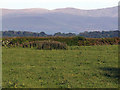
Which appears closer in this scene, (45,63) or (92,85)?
(92,85)

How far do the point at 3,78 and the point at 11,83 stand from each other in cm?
154

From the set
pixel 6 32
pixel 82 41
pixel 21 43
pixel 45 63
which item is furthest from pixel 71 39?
pixel 6 32

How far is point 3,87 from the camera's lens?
10539mm

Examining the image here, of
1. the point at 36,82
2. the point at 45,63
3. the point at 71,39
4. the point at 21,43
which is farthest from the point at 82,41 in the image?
the point at 36,82

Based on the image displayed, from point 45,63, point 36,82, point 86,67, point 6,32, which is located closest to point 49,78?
point 36,82

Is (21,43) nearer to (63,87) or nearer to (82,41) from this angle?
(82,41)

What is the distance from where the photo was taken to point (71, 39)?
3703cm

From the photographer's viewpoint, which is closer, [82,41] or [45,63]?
[45,63]

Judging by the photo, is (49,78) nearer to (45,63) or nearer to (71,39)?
(45,63)

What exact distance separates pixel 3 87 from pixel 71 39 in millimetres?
26876

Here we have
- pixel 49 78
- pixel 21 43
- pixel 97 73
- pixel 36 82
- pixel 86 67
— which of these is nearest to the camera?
pixel 36 82

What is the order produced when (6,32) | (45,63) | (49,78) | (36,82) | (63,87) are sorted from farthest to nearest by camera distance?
(6,32) → (45,63) → (49,78) → (36,82) → (63,87)

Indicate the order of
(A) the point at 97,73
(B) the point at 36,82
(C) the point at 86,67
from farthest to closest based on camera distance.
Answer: (C) the point at 86,67 → (A) the point at 97,73 → (B) the point at 36,82

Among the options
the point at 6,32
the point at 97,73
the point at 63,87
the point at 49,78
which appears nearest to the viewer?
the point at 63,87
